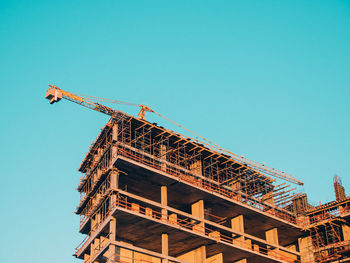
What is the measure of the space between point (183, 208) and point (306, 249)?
702 inches

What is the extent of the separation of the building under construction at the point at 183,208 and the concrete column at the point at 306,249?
13 cm

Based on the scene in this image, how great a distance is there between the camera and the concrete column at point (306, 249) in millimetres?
69562

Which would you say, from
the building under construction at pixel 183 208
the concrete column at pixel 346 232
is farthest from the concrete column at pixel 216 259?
the concrete column at pixel 346 232

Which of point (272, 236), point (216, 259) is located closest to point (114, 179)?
point (216, 259)

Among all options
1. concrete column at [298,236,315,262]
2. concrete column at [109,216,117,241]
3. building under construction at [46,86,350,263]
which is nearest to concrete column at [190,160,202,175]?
building under construction at [46,86,350,263]

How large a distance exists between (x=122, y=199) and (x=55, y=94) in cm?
2137

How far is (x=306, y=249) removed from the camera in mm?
70438

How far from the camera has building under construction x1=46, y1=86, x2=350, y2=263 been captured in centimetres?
5675

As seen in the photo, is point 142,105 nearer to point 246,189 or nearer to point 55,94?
point 55,94

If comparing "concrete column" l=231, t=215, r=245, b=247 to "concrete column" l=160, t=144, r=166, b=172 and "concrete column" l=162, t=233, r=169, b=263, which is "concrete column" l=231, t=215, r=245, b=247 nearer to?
"concrete column" l=162, t=233, r=169, b=263

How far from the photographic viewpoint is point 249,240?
2564 inches

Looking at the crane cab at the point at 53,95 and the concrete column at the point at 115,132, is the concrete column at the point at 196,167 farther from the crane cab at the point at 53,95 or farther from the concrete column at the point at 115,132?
the crane cab at the point at 53,95

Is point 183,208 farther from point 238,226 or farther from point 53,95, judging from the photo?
point 53,95

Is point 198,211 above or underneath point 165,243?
above
